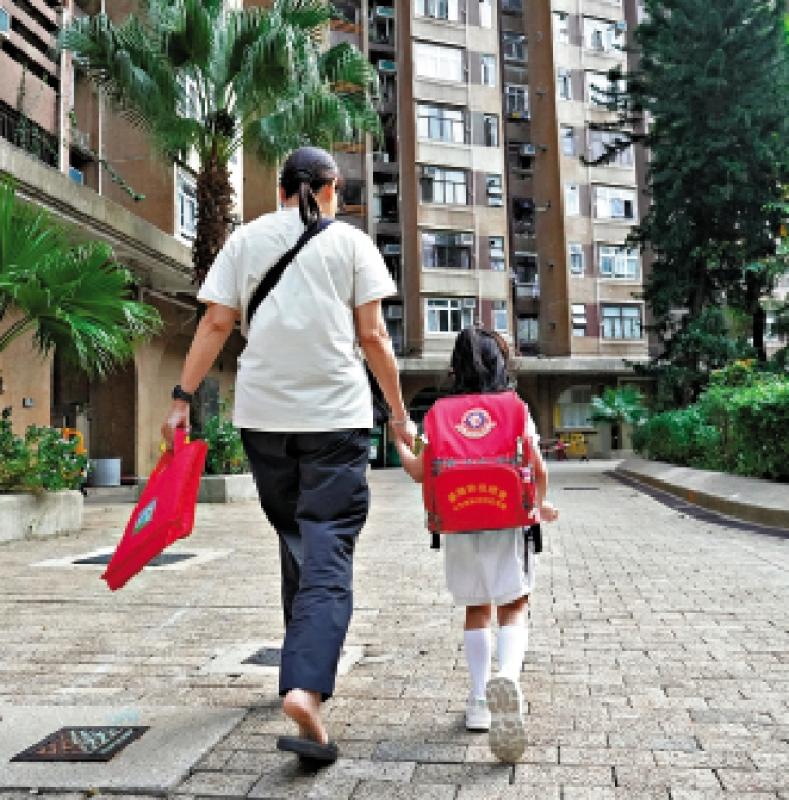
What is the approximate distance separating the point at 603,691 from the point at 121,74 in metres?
13.0

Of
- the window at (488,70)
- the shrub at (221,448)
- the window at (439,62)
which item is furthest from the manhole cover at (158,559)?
the window at (488,70)

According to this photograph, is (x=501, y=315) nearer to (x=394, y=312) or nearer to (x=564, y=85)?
(x=394, y=312)

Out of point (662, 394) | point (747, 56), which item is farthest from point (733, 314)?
point (747, 56)

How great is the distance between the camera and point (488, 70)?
42.5 metres

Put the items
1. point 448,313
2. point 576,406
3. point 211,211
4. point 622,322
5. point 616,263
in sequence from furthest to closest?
point 616,263 < point 576,406 < point 622,322 < point 448,313 < point 211,211

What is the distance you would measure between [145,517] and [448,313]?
37.3 metres

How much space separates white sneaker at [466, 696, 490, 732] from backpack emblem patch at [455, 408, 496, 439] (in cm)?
86

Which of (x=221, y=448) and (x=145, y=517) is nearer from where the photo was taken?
(x=145, y=517)

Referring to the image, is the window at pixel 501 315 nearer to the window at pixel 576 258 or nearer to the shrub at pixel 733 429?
the window at pixel 576 258

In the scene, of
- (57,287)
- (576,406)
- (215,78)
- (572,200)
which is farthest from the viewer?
(572,200)

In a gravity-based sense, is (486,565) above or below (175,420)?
below

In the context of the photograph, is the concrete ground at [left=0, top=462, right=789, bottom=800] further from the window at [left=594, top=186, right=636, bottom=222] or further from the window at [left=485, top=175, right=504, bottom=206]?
the window at [left=594, top=186, right=636, bottom=222]

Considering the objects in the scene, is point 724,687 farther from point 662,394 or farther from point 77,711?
point 662,394

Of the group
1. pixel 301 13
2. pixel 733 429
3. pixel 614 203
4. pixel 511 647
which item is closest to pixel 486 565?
pixel 511 647
